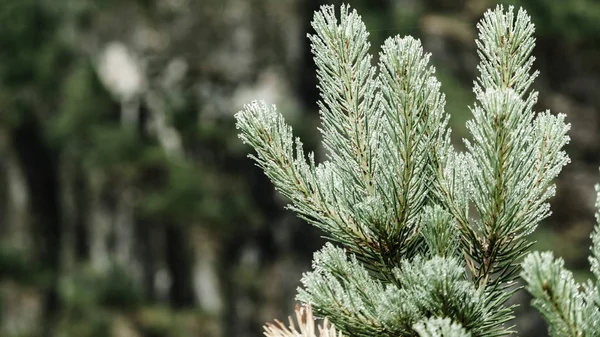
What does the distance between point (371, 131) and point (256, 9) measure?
753 centimetres

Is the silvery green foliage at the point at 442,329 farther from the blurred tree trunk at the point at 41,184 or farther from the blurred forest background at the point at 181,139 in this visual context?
the blurred tree trunk at the point at 41,184

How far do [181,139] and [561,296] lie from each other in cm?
759

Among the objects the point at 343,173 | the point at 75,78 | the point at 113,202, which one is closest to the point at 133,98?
the point at 75,78

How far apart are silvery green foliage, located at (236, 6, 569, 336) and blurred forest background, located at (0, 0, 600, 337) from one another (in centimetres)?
632

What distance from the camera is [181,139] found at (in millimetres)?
8148

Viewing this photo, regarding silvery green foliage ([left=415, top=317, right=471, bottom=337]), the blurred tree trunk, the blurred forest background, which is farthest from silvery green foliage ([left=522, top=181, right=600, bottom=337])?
the blurred tree trunk

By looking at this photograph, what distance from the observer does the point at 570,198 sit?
27.2 feet

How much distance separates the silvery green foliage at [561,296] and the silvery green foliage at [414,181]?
0.37ft

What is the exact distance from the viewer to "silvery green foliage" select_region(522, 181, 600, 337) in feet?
2.36

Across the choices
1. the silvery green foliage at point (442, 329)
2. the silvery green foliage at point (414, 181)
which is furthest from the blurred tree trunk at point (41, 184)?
the silvery green foliage at point (442, 329)

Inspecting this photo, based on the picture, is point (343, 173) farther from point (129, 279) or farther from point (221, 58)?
point (221, 58)

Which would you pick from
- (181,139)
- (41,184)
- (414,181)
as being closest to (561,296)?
(414,181)

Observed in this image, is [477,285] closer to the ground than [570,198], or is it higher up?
closer to the ground

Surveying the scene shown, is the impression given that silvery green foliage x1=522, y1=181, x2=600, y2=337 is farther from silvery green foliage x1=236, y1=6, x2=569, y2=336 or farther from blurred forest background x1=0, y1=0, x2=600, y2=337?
Result: blurred forest background x1=0, y1=0, x2=600, y2=337
